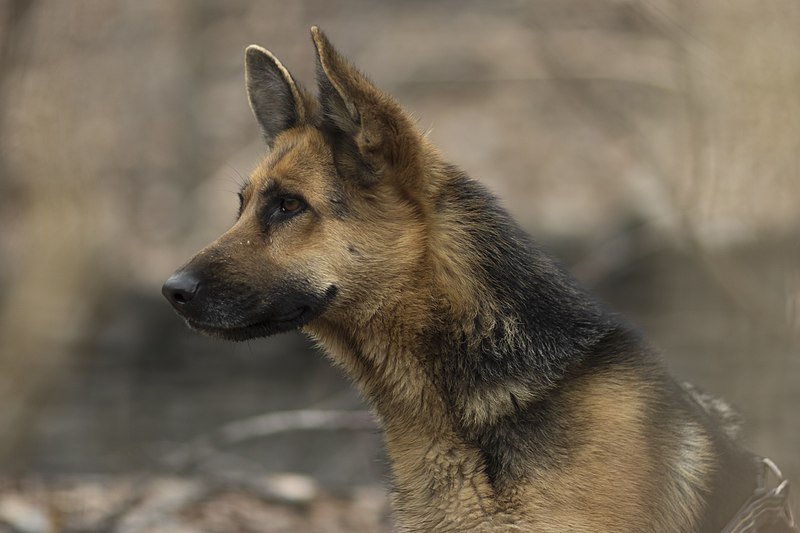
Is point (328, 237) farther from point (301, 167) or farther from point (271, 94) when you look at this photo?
point (271, 94)

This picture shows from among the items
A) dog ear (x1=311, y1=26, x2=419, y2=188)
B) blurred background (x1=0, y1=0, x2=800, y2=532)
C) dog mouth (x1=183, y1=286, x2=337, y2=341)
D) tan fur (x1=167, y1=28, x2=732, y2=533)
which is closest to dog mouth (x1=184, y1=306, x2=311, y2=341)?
dog mouth (x1=183, y1=286, x2=337, y2=341)

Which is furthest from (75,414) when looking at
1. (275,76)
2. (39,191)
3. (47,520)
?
(275,76)

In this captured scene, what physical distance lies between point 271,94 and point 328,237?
3.08 feet

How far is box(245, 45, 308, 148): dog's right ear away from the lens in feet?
16.2

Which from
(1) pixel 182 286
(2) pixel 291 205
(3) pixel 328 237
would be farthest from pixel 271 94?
(1) pixel 182 286

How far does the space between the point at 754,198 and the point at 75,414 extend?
9.47 metres

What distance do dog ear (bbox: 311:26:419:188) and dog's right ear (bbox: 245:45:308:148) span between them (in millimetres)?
367

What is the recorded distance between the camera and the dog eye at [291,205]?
15.0 feet

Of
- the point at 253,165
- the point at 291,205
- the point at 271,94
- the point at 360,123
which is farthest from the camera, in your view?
the point at 253,165

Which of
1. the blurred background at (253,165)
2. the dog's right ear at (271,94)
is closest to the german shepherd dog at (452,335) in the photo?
the dog's right ear at (271,94)

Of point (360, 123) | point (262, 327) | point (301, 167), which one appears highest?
point (360, 123)

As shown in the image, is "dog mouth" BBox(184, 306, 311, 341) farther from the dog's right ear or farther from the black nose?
the dog's right ear

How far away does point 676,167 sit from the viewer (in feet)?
39.1

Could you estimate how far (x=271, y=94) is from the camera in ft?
16.7
